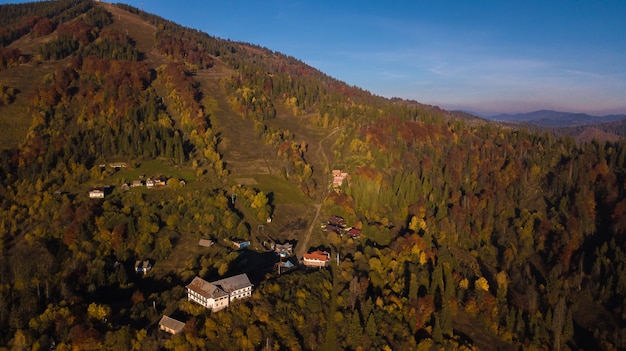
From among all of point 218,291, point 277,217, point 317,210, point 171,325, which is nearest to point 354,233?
point 317,210

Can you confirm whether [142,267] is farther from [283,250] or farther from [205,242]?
[283,250]

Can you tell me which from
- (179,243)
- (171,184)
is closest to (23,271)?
(179,243)

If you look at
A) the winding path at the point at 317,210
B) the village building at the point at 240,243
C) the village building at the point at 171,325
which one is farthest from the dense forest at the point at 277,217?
the village building at the point at 240,243

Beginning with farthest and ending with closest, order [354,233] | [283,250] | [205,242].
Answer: [354,233] < [283,250] < [205,242]

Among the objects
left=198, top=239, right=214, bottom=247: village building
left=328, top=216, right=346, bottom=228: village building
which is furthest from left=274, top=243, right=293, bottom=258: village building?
left=328, top=216, right=346, bottom=228: village building

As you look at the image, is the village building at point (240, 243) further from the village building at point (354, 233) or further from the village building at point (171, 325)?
the village building at point (171, 325)

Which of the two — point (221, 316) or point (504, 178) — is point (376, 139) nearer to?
point (504, 178)

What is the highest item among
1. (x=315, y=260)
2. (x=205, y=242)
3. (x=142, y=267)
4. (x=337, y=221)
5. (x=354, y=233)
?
(x=205, y=242)
